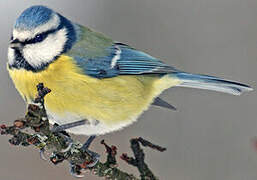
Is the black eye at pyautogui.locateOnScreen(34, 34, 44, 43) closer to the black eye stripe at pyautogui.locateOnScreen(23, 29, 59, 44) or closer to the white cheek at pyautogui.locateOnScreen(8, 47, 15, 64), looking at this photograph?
the black eye stripe at pyautogui.locateOnScreen(23, 29, 59, 44)

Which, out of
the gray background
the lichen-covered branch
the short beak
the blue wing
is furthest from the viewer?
the gray background

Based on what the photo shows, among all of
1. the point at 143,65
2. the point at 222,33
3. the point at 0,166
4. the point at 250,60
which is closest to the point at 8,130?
the point at 143,65

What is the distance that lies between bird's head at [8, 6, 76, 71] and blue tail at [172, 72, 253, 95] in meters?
0.77

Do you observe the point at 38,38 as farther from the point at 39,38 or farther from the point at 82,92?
the point at 82,92

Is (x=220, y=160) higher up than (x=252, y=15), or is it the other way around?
(x=252, y=15)

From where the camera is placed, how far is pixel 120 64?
8.47ft

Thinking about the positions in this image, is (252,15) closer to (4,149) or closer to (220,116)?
(220,116)

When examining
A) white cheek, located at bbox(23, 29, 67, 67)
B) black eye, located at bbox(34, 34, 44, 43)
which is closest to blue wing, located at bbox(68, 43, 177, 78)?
white cheek, located at bbox(23, 29, 67, 67)

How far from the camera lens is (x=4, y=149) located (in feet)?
14.0

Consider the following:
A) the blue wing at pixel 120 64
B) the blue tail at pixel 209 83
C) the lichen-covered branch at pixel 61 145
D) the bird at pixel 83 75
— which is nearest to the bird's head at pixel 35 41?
the bird at pixel 83 75

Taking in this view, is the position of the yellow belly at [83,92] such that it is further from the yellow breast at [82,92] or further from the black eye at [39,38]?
the black eye at [39,38]

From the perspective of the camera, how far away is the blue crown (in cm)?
210

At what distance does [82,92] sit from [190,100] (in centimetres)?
269

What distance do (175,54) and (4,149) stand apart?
206cm
